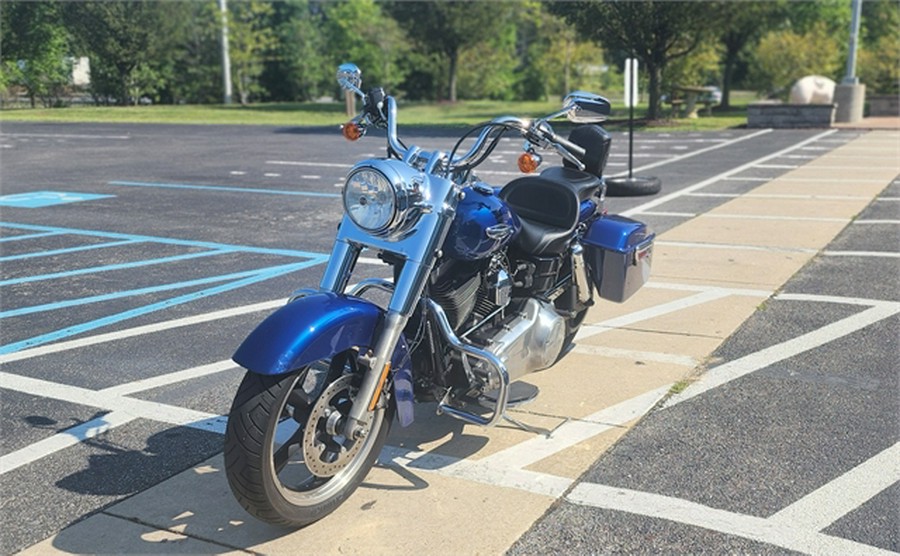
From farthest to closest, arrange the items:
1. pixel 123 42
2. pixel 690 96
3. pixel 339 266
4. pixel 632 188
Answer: pixel 123 42
pixel 690 96
pixel 632 188
pixel 339 266

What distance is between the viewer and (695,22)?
25750mm

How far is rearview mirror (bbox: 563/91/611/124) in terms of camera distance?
12.2 feet

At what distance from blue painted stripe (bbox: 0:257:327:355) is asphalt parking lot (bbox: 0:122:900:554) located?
1.1 inches

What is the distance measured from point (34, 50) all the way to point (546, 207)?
1759 inches

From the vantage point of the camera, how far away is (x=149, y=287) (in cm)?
720

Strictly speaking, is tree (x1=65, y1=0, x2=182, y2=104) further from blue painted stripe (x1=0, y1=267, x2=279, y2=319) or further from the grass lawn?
blue painted stripe (x1=0, y1=267, x2=279, y2=319)

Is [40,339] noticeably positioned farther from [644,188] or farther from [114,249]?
[644,188]

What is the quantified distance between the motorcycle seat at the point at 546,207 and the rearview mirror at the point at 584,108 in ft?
2.26

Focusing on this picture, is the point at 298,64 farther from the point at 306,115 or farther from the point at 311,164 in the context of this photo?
the point at 311,164

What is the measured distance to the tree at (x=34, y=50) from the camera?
136ft

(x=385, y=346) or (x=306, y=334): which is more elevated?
(x=306, y=334)

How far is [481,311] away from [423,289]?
20.7 inches

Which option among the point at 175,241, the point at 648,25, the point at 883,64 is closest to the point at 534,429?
the point at 175,241

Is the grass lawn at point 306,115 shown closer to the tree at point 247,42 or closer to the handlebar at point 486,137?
the tree at point 247,42
